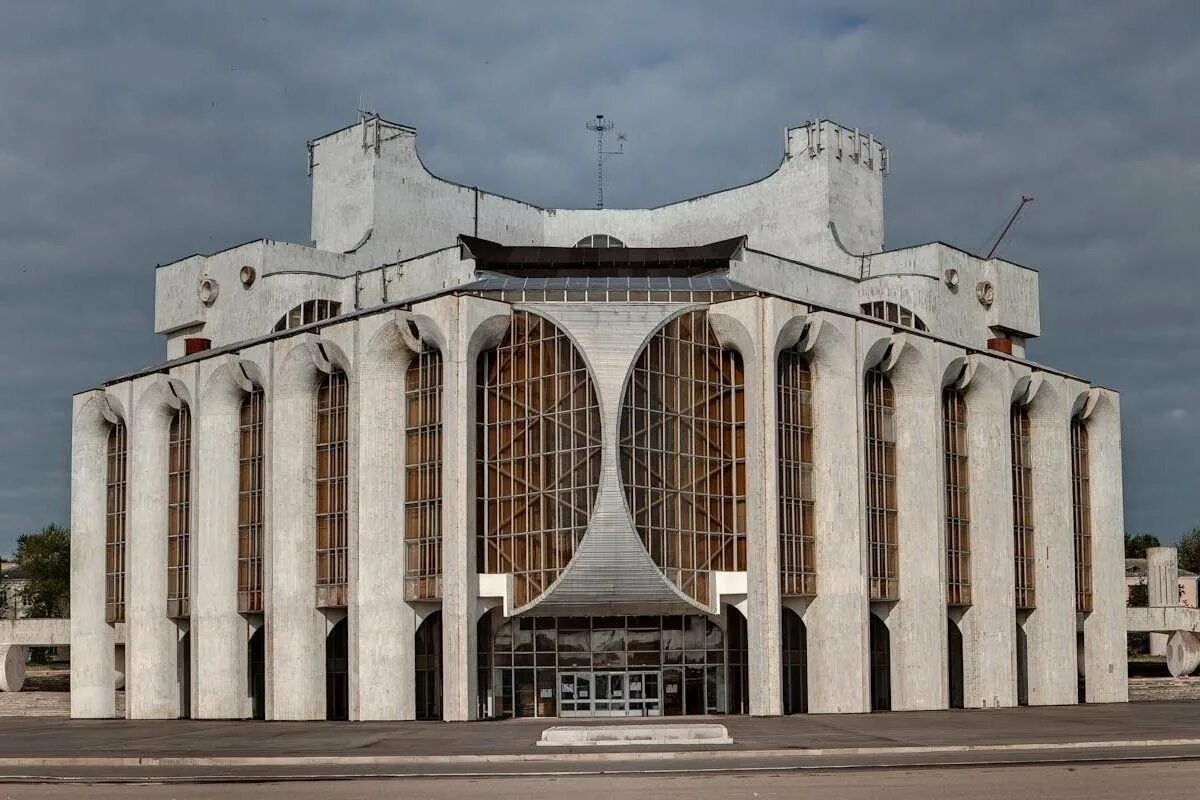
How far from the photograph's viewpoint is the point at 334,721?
65000 millimetres

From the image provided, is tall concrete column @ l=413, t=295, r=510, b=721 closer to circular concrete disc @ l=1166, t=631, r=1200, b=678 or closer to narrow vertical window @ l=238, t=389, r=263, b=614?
narrow vertical window @ l=238, t=389, r=263, b=614

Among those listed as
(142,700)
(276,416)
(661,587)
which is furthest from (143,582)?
(661,587)

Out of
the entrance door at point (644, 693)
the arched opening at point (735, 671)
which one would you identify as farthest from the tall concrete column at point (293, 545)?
the arched opening at point (735, 671)

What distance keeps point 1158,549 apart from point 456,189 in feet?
149

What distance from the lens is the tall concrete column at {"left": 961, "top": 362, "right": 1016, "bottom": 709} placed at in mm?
70875

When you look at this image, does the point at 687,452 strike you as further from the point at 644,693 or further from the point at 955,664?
the point at 955,664

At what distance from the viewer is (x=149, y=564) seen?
7281 centimetres

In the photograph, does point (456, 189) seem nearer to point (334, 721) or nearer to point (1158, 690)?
point (334, 721)

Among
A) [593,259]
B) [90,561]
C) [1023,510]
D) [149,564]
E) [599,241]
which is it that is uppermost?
[599,241]

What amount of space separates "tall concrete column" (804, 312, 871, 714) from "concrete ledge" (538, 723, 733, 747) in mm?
21258

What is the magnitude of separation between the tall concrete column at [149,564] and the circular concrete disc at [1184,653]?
2084 inches

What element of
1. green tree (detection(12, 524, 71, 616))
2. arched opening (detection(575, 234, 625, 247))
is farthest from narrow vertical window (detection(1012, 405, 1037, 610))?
green tree (detection(12, 524, 71, 616))

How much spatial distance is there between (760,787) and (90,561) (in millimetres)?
52731

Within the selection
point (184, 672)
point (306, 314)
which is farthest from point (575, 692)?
point (306, 314)
